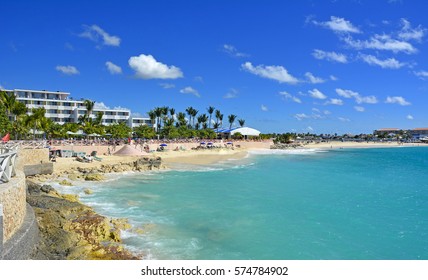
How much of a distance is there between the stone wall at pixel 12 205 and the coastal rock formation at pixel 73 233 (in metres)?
1.26

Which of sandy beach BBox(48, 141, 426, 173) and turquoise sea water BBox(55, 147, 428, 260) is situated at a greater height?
sandy beach BBox(48, 141, 426, 173)

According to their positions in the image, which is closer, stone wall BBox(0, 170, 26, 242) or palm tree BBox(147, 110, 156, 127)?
stone wall BBox(0, 170, 26, 242)

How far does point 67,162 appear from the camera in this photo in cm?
3712

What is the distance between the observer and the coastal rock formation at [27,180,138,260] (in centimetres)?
1274

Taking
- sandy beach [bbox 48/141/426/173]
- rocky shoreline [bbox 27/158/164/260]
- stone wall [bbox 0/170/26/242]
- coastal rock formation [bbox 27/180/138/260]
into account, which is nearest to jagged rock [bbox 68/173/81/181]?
sandy beach [bbox 48/141/426/173]

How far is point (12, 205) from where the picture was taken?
435 inches

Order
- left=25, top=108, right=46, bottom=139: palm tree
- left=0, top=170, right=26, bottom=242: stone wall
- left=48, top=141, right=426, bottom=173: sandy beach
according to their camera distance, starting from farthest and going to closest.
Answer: left=25, top=108, right=46, bottom=139: palm tree → left=48, top=141, right=426, bottom=173: sandy beach → left=0, top=170, right=26, bottom=242: stone wall

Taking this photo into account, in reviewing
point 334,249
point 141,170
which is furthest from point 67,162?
point 334,249

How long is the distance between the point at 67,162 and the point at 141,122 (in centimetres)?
6095

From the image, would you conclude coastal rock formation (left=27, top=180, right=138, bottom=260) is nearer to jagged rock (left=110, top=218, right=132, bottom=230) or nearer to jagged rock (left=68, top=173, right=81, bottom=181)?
jagged rock (left=110, top=218, right=132, bottom=230)

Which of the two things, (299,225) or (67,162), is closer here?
(299,225)

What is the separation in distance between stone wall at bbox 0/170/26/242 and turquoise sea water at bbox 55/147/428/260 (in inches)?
182
